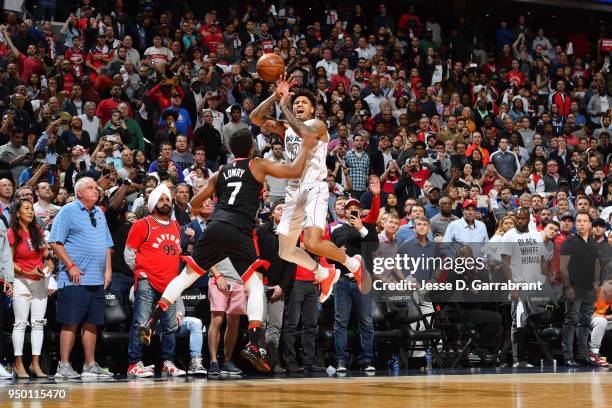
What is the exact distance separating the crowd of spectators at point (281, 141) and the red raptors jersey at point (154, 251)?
1.37ft

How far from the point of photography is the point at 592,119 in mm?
22828

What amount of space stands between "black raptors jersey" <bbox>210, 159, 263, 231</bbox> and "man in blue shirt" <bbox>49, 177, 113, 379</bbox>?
2.67 m

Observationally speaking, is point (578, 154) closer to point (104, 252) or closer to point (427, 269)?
point (427, 269)

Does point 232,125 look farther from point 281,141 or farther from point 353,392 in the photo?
point 353,392

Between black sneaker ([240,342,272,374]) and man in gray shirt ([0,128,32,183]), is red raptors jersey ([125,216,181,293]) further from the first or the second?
man in gray shirt ([0,128,32,183])

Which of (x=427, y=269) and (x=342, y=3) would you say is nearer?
(x=427, y=269)

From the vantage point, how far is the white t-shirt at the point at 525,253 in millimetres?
13641

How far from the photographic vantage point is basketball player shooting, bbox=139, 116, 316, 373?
8.62 meters

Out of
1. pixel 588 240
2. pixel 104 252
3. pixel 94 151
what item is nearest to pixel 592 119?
pixel 588 240

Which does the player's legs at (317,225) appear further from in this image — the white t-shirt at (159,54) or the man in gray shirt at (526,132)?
the man in gray shirt at (526,132)


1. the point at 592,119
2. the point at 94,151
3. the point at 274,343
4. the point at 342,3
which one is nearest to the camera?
the point at 274,343

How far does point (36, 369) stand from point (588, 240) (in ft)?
25.1

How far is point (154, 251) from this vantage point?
433 inches

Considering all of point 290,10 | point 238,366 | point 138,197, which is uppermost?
point 290,10
